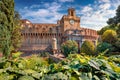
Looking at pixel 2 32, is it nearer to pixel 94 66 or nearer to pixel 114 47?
pixel 114 47

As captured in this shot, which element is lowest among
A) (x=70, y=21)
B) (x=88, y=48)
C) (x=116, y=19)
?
(x=88, y=48)

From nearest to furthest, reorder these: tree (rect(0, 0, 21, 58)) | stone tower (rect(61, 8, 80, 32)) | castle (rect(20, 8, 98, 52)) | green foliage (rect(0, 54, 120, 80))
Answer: green foliage (rect(0, 54, 120, 80)) → tree (rect(0, 0, 21, 58)) → castle (rect(20, 8, 98, 52)) → stone tower (rect(61, 8, 80, 32))

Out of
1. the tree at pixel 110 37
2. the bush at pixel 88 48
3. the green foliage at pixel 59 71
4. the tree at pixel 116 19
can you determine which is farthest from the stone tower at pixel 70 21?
the green foliage at pixel 59 71

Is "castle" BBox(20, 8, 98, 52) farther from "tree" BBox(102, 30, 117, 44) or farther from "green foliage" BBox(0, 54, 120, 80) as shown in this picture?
"green foliage" BBox(0, 54, 120, 80)

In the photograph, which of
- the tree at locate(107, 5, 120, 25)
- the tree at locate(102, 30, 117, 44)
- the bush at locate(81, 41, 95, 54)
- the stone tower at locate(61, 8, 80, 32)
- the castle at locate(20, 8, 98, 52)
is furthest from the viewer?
the stone tower at locate(61, 8, 80, 32)

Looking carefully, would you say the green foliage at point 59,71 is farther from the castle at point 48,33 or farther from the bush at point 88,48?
the castle at point 48,33

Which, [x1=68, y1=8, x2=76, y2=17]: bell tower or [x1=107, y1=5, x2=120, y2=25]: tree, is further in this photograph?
[x1=68, y1=8, x2=76, y2=17]: bell tower

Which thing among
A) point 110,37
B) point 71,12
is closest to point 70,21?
point 71,12

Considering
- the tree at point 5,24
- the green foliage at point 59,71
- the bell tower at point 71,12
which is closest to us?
the green foliage at point 59,71

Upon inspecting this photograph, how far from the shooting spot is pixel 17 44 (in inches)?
1154

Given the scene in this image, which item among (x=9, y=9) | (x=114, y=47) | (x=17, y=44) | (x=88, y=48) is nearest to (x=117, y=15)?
(x=114, y=47)

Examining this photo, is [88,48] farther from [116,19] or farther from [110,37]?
[116,19]

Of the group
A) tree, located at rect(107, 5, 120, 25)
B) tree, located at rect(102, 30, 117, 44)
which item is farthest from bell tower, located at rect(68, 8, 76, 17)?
Result: tree, located at rect(107, 5, 120, 25)

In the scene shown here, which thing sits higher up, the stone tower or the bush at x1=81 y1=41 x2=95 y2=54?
the stone tower
